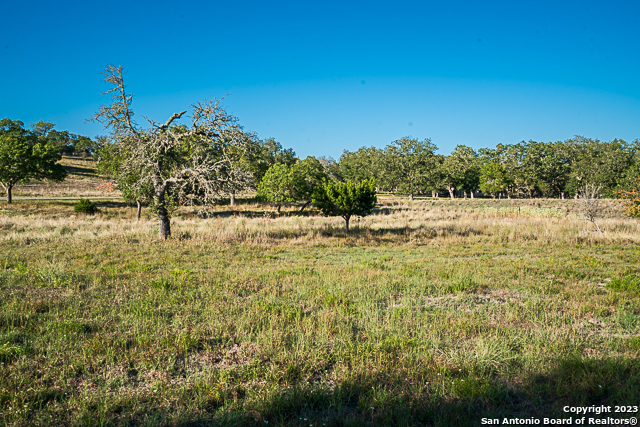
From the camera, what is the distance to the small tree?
22.4 metres

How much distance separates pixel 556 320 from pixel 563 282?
4.15 meters

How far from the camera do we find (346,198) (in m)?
22.4

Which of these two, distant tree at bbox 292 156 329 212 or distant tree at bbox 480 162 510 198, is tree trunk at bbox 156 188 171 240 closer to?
distant tree at bbox 292 156 329 212

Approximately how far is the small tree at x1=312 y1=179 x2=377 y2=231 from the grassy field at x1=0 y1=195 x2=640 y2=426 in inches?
405

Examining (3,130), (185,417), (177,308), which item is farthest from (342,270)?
(3,130)

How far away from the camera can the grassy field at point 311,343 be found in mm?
4074

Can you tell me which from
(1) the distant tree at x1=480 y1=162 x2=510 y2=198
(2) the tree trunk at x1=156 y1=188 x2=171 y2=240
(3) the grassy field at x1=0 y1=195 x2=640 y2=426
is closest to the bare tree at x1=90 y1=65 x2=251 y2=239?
(2) the tree trunk at x1=156 y1=188 x2=171 y2=240

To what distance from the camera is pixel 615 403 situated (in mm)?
4164

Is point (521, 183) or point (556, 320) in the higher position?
point (521, 183)

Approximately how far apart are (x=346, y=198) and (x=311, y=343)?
17034mm

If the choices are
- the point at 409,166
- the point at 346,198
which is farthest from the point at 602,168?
the point at 346,198

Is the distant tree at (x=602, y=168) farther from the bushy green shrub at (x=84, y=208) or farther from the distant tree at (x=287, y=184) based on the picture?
the bushy green shrub at (x=84, y=208)

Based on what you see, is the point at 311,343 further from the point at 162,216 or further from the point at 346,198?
the point at 346,198

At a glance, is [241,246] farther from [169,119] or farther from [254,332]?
[254,332]
